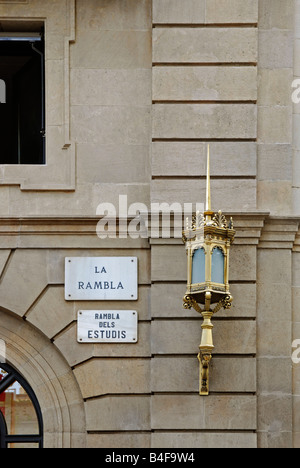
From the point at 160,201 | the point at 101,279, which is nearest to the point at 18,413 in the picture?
the point at 101,279

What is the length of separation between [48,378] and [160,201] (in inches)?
119

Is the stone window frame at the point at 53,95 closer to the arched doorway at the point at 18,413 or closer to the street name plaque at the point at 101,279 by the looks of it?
the street name plaque at the point at 101,279

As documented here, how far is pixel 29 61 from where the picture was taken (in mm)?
25109

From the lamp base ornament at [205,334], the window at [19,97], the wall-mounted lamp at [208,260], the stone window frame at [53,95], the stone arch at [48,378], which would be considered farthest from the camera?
the window at [19,97]

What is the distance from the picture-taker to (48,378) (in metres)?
23.9

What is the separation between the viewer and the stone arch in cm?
2370

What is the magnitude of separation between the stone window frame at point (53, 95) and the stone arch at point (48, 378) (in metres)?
2.04

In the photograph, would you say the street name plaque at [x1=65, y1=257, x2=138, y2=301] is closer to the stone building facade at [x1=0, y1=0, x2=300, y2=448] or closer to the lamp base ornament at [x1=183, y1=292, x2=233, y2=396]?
the stone building facade at [x1=0, y1=0, x2=300, y2=448]

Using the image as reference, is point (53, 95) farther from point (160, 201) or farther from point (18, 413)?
point (18, 413)

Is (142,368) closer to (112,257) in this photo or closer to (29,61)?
(112,257)

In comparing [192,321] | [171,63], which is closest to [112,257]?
[192,321]

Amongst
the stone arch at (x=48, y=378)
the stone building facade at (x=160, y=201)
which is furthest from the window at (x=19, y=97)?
the stone arch at (x=48, y=378)

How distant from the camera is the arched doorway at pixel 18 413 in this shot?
23.9 m

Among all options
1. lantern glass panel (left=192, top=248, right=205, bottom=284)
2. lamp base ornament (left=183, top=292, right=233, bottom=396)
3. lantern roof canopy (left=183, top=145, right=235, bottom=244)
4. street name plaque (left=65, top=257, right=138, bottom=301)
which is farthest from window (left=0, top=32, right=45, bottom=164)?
lamp base ornament (left=183, top=292, right=233, bottom=396)
